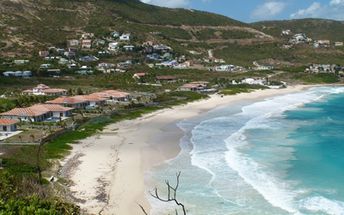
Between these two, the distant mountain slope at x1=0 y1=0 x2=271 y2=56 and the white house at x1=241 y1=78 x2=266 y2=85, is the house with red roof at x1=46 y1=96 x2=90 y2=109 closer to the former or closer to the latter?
the white house at x1=241 y1=78 x2=266 y2=85

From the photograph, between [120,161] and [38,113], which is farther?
[38,113]

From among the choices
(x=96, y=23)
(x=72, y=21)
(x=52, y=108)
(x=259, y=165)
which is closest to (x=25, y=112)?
(x=52, y=108)

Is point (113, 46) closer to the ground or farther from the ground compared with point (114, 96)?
farther from the ground

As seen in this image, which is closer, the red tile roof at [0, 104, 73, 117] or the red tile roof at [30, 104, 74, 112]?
the red tile roof at [0, 104, 73, 117]

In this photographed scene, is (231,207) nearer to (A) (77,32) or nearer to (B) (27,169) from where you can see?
(B) (27,169)

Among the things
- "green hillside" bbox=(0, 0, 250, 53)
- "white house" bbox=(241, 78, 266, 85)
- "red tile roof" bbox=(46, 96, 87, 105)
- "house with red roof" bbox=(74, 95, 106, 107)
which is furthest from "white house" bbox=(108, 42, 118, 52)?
"red tile roof" bbox=(46, 96, 87, 105)

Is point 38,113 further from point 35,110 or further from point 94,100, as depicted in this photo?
point 94,100

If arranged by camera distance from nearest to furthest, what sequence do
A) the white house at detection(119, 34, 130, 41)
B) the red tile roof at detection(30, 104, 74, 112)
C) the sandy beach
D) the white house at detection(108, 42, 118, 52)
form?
the sandy beach
the red tile roof at detection(30, 104, 74, 112)
the white house at detection(108, 42, 118, 52)
the white house at detection(119, 34, 130, 41)
